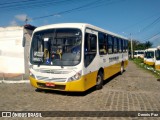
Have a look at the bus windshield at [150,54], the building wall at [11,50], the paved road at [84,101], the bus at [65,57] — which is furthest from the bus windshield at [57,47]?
the bus windshield at [150,54]

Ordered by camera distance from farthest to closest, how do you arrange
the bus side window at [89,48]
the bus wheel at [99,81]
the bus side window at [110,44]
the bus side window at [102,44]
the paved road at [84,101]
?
the bus side window at [110,44] → the bus side window at [102,44] → the bus wheel at [99,81] → the bus side window at [89,48] → the paved road at [84,101]

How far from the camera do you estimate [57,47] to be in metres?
8.87

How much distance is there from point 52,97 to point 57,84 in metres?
0.61

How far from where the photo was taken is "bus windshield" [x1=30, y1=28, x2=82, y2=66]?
858 cm

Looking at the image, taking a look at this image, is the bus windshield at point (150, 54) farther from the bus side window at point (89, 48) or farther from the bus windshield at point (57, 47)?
the bus windshield at point (57, 47)

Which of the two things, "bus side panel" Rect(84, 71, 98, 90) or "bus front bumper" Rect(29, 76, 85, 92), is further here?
"bus side panel" Rect(84, 71, 98, 90)

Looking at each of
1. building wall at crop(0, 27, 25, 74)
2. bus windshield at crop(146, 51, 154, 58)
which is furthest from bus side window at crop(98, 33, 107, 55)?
bus windshield at crop(146, 51, 154, 58)

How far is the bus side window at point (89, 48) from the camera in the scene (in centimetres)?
881

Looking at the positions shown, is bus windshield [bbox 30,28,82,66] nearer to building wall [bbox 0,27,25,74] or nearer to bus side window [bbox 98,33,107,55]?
bus side window [bbox 98,33,107,55]

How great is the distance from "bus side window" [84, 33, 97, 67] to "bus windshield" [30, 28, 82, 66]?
1.23ft

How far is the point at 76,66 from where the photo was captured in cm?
838

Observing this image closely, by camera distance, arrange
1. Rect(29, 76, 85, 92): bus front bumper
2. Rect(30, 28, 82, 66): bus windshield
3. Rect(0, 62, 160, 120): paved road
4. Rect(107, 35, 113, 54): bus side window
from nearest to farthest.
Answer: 1. Rect(0, 62, 160, 120): paved road
2. Rect(29, 76, 85, 92): bus front bumper
3. Rect(30, 28, 82, 66): bus windshield
4. Rect(107, 35, 113, 54): bus side window

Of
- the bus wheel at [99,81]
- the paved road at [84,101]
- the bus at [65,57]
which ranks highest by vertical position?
the bus at [65,57]

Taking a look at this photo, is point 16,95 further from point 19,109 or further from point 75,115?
point 75,115
